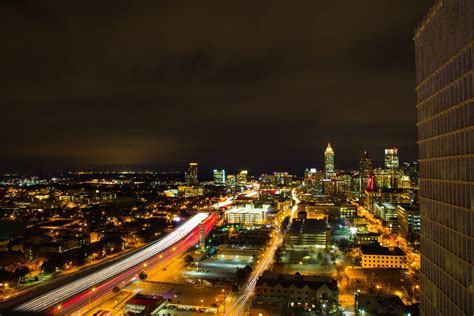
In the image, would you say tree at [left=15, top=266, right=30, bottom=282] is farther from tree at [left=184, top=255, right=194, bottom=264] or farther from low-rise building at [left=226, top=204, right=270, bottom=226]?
low-rise building at [left=226, top=204, right=270, bottom=226]

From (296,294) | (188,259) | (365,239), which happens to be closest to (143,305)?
(296,294)

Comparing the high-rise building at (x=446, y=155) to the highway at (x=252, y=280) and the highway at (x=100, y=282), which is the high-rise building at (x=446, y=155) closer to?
the highway at (x=252, y=280)

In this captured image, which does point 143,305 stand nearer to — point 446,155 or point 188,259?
point 188,259

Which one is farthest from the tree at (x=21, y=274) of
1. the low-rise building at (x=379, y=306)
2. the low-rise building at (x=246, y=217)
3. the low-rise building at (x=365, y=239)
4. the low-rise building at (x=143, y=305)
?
the low-rise building at (x=246, y=217)

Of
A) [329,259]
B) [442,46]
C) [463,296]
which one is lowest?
[329,259]

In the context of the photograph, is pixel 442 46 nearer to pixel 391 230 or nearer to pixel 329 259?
pixel 329 259

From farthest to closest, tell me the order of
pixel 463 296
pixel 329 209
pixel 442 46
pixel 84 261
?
pixel 329 209
pixel 84 261
pixel 442 46
pixel 463 296

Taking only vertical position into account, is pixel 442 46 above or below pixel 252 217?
above

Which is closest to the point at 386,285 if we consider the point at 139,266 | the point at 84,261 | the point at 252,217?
the point at 139,266
